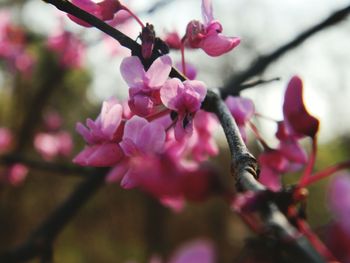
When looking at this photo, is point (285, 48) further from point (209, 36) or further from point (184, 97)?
point (184, 97)

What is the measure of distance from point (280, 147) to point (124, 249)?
9.19 metres

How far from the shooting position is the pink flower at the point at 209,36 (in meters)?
0.71

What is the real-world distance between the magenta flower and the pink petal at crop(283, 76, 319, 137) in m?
0.19

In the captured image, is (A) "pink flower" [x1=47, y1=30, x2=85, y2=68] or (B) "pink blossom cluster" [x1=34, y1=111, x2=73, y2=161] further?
(B) "pink blossom cluster" [x1=34, y1=111, x2=73, y2=161]

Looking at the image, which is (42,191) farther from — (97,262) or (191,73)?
(191,73)

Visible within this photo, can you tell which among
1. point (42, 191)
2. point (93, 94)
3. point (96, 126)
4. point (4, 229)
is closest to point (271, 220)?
point (96, 126)

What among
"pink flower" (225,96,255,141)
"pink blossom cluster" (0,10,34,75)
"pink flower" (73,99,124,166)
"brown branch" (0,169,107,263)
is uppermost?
"pink flower" (73,99,124,166)

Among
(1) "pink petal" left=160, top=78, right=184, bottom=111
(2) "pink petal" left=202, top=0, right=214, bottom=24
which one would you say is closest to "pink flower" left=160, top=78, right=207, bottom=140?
(1) "pink petal" left=160, top=78, right=184, bottom=111

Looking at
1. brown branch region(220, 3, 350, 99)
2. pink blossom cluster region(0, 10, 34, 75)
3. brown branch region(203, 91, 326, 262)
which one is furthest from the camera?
pink blossom cluster region(0, 10, 34, 75)

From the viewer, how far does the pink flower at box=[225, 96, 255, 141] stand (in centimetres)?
81

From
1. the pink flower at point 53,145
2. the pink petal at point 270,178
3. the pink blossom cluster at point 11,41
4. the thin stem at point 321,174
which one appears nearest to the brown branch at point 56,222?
the pink petal at point 270,178

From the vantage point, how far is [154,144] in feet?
2.19

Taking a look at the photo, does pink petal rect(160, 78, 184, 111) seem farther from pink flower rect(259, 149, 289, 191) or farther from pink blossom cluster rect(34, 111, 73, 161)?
pink blossom cluster rect(34, 111, 73, 161)

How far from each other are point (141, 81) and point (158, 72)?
28 mm
